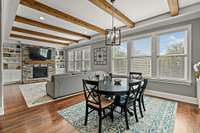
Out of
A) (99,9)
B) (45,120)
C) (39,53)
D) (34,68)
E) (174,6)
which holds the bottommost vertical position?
(45,120)

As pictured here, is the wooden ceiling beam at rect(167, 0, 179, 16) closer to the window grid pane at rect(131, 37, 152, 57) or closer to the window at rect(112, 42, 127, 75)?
the window grid pane at rect(131, 37, 152, 57)

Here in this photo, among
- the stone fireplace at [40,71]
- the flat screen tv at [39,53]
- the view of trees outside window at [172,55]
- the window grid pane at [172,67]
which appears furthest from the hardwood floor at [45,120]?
the flat screen tv at [39,53]

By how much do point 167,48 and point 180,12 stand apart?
1221mm

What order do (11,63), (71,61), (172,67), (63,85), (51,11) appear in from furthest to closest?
(71,61)
(11,63)
(63,85)
(172,67)
(51,11)

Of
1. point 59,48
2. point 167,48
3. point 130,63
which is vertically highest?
point 59,48

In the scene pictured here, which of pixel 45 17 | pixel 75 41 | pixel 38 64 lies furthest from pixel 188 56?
pixel 38 64

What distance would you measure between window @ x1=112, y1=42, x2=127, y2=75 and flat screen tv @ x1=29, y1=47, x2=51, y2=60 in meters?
5.08

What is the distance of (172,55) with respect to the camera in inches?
159

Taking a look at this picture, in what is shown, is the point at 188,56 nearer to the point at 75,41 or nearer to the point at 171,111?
the point at 171,111

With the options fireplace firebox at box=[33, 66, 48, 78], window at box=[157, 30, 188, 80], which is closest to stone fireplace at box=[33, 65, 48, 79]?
fireplace firebox at box=[33, 66, 48, 78]

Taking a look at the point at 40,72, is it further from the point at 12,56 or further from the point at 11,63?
the point at 12,56

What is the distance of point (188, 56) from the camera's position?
3.65 metres

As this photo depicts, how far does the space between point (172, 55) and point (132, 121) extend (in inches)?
111

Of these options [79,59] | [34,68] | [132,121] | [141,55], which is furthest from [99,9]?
[34,68]
